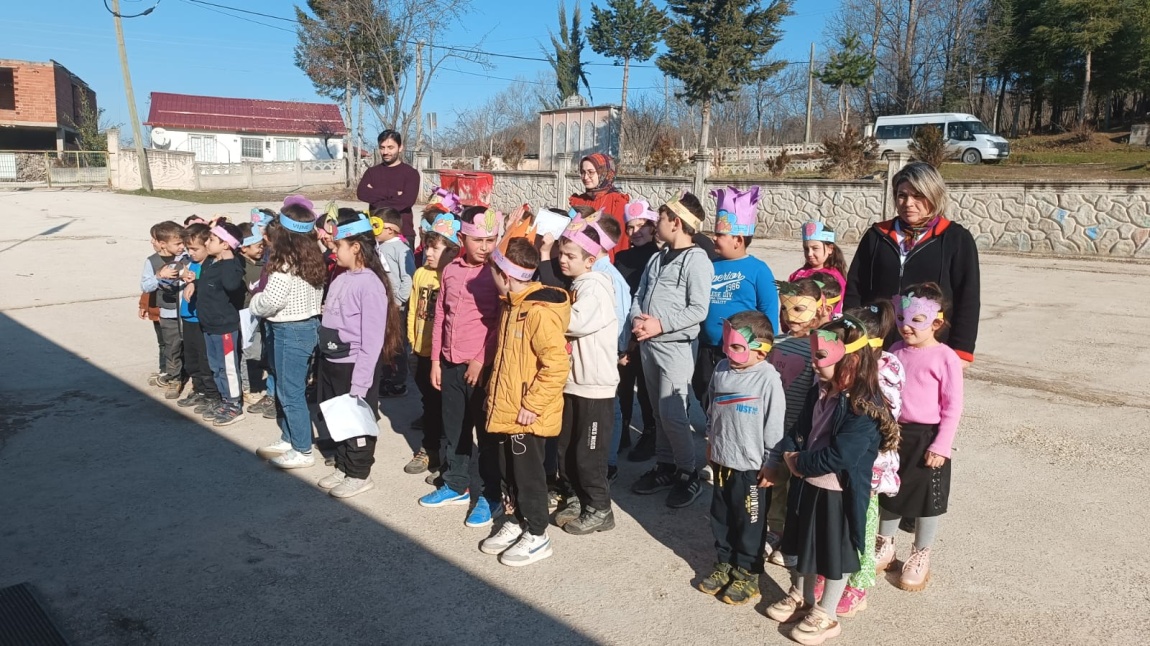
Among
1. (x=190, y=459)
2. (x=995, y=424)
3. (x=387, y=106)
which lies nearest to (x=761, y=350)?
(x=995, y=424)

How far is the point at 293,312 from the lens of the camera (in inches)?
198

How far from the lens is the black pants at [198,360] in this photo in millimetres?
6125

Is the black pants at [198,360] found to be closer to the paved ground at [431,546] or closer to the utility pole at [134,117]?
the paved ground at [431,546]

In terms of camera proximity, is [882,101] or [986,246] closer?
[986,246]

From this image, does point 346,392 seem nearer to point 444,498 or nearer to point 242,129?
point 444,498

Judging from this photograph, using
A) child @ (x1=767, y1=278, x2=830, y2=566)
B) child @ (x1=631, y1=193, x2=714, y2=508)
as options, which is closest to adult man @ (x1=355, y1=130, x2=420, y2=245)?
child @ (x1=631, y1=193, x2=714, y2=508)

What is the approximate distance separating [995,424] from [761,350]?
341cm

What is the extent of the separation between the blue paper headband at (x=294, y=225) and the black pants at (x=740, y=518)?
309cm

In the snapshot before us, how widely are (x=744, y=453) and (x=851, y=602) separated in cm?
77

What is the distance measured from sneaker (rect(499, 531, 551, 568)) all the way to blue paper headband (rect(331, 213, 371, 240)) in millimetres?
2054

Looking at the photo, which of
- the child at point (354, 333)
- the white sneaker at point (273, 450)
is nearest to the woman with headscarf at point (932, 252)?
the child at point (354, 333)

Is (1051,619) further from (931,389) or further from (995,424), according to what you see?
(995,424)

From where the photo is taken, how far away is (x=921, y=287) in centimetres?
350

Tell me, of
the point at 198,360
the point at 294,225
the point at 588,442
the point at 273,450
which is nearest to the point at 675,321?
the point at 588,442
